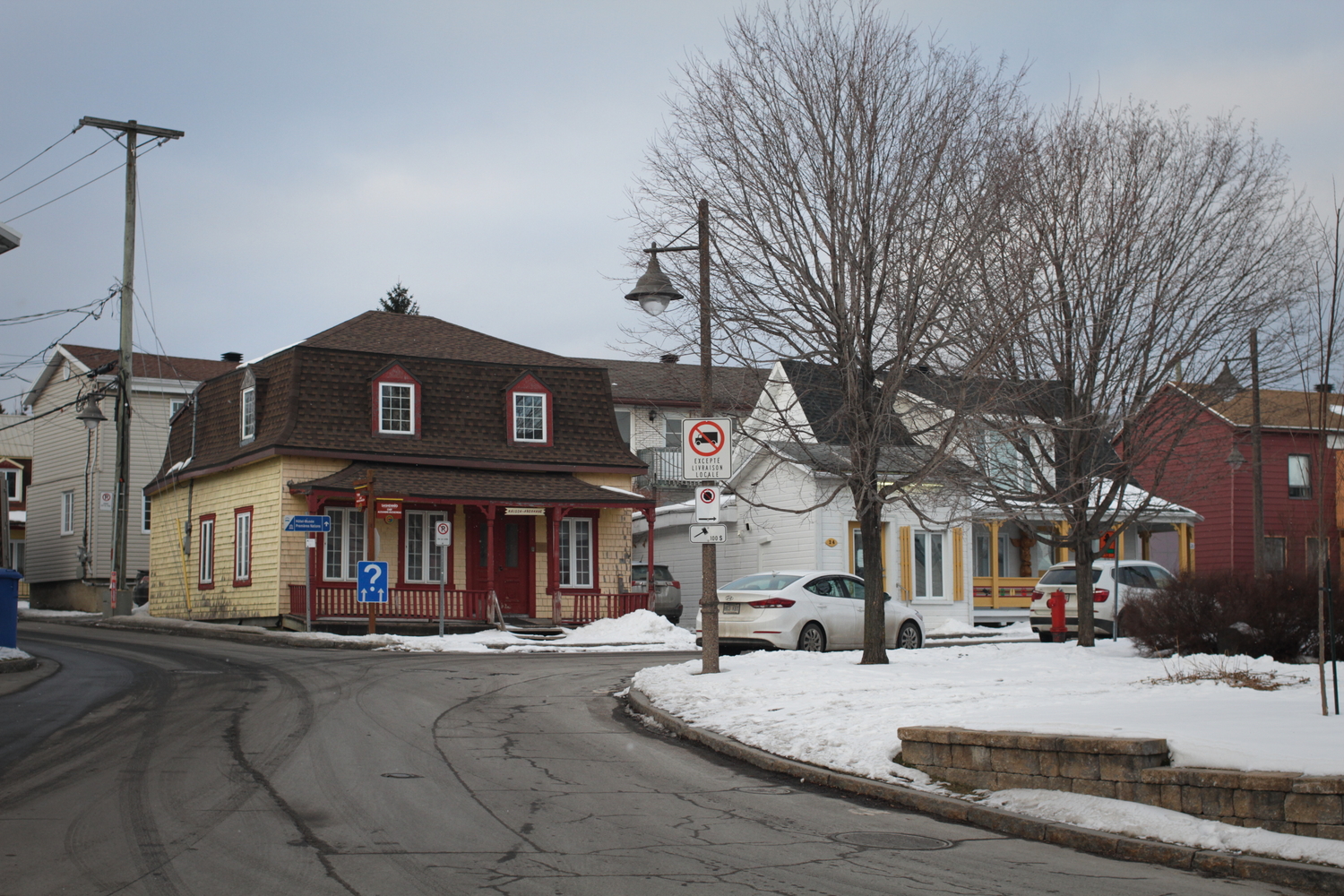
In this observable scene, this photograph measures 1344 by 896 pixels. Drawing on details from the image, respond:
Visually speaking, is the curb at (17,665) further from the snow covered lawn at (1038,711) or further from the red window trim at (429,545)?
the red window trim at (429,545)

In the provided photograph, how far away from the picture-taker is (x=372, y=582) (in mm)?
24797

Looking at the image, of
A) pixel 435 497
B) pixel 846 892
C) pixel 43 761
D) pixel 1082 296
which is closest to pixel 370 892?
pixel 846 892

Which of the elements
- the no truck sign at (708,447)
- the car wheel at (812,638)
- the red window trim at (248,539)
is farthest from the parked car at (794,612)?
the red window trim at (248,539)

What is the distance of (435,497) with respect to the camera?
27984mm

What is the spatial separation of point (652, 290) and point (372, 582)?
1193 centimetres

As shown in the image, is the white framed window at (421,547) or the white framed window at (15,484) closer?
the white framed window at (421,547)

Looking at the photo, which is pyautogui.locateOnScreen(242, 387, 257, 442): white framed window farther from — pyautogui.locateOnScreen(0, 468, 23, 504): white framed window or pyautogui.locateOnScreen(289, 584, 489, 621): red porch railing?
pyautogui.locateOnScreen(0, 468, 23, 504): white framed window

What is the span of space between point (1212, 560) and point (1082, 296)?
26.3 metres

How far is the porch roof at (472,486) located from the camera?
27.9 m

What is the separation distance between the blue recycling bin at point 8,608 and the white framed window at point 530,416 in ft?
46.0

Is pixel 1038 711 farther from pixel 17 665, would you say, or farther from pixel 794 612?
pixel 17 665

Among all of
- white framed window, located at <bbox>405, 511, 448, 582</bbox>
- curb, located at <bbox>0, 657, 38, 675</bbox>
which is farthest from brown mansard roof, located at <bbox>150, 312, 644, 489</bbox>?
curb, located at <bbox>0, 657, 38, 675</bbox>

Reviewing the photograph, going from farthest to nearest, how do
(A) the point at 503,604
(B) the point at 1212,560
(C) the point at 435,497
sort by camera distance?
(B) the point at 1212,560 < (A) the point at 503,604 < (C) the point at 435,497

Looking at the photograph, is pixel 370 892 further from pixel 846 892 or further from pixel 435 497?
pixel 435 497
